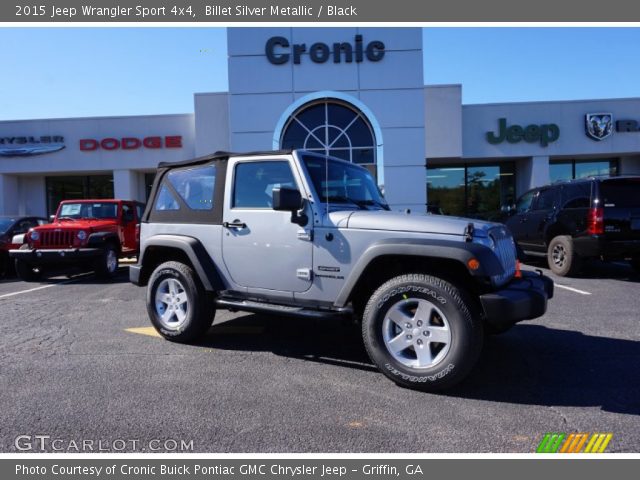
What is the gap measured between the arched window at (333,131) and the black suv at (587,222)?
6221 millimetres

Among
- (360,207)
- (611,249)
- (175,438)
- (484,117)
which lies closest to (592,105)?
(484,117)

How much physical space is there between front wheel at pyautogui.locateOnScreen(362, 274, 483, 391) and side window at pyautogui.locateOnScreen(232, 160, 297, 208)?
141 cm

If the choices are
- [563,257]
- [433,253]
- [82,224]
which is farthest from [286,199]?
Result: [82,224]

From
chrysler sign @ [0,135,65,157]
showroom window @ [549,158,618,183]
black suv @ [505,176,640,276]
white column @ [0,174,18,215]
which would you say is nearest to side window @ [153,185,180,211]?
black suv @ [505,176,640,276]

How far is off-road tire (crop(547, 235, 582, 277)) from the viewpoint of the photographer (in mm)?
8414

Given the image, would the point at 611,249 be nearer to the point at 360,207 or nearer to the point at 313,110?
the point at 360,207

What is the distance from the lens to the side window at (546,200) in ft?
30.2

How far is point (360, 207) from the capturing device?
14.4 ft

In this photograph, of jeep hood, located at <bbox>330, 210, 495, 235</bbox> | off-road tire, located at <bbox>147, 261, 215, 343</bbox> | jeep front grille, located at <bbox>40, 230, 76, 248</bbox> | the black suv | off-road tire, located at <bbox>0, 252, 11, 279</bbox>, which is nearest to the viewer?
jeep hood, located at <bbox>330, 210, 495, 235</bbox>

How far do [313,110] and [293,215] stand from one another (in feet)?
37.5

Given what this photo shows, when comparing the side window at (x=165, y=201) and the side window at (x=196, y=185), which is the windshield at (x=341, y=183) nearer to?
the side window at (x=196, y=185)

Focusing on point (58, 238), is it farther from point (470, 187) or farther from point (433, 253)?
point (470, 187)

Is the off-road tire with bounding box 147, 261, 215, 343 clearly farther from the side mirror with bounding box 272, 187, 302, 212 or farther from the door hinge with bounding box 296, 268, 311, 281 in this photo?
the side mirror with bounding box 272, 187, 302, 212

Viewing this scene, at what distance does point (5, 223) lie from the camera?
36.3ft
